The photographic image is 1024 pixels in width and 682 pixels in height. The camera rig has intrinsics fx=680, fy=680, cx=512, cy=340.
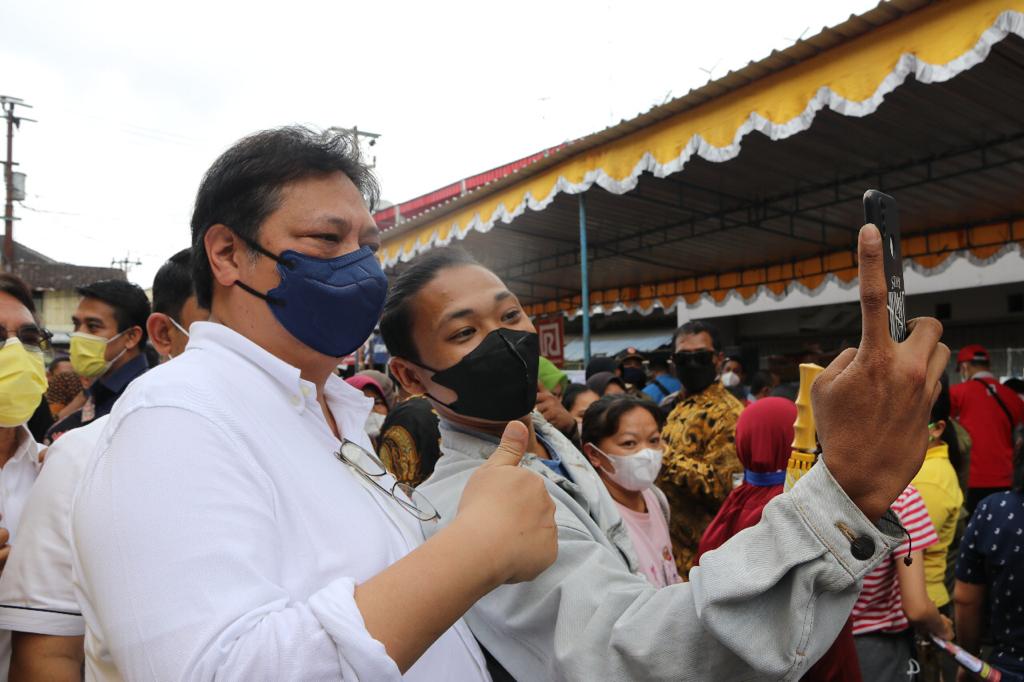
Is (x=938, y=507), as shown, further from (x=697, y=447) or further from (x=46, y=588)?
(x=46, y=588)

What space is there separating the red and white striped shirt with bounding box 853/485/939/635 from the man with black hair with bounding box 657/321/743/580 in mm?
887

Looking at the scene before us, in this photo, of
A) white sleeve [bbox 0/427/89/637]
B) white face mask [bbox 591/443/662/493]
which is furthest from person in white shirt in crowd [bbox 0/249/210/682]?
white face mask [bbox 591/443/662/493]

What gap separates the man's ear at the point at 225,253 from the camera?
1.11m

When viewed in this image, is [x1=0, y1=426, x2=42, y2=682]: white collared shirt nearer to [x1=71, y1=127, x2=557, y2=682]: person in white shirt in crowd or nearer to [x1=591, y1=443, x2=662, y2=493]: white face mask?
[x1=71, y1=127, x2=557, y2=682]: person in white shirt in crowd

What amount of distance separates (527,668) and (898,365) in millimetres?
745

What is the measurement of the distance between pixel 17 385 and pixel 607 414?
211 cm

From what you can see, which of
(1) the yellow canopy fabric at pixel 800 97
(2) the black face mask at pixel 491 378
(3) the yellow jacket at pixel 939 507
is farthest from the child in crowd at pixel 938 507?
(2) the black face mask at pixel 491 378

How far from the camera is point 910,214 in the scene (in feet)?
31.2

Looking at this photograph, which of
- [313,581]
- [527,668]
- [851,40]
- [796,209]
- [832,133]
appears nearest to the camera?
[313,581]

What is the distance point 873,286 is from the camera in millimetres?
745

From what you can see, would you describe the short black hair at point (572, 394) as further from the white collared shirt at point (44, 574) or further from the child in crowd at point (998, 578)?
the white collared shirt at point (44, 574)

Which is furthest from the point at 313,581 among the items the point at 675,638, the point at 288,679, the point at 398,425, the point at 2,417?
the point at 398,425

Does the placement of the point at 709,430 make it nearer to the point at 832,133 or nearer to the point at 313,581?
the point at 313,581

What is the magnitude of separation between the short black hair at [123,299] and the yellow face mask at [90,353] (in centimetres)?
11
